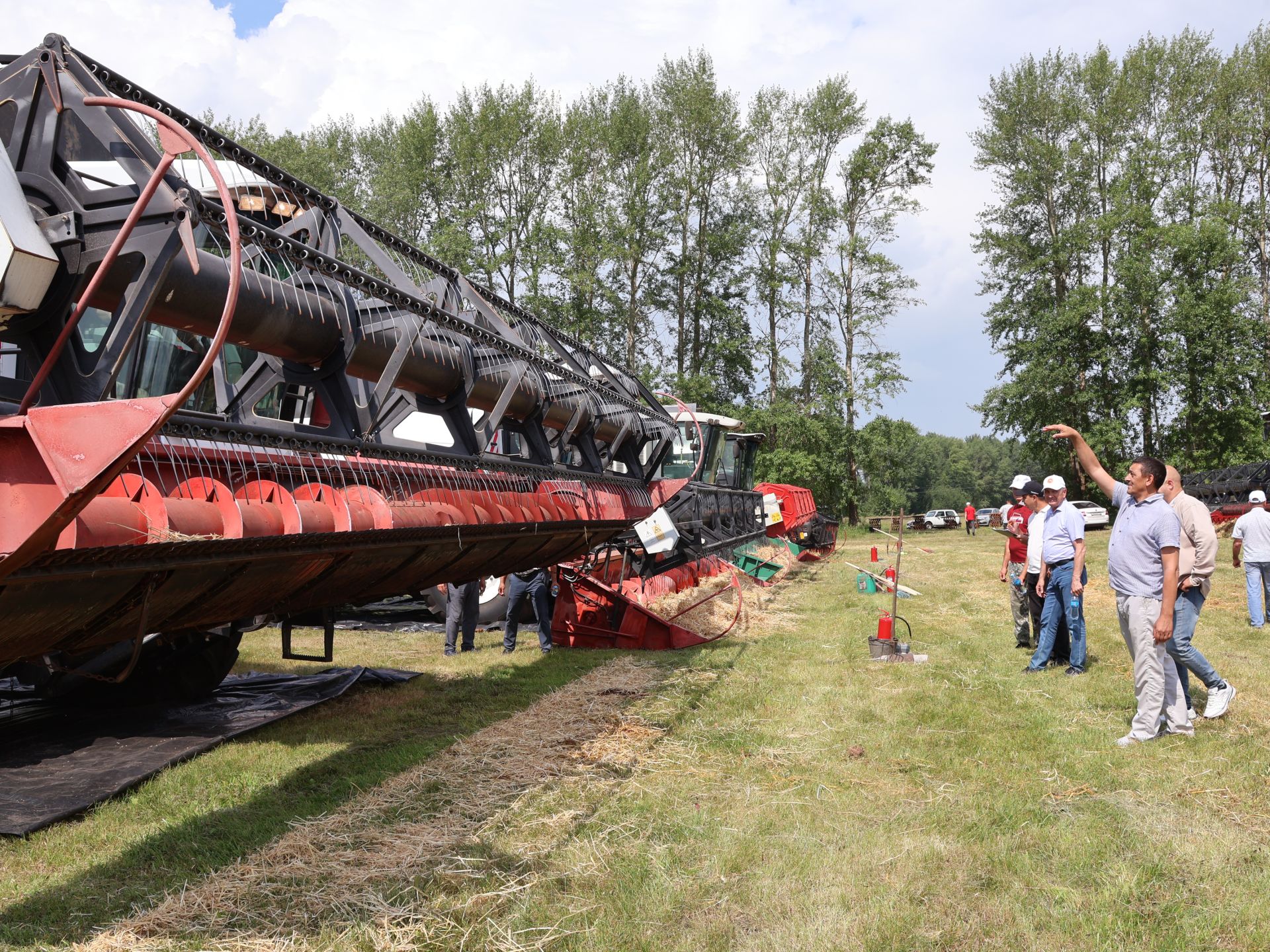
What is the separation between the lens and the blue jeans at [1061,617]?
7887 millimetres

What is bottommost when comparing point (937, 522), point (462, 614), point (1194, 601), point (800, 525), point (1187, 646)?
point (462, 614)

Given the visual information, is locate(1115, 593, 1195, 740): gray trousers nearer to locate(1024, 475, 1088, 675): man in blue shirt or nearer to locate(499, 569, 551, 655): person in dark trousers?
locate(1024, 475, 1088, 675): man in blue shirt

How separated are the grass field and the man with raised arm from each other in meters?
0.24

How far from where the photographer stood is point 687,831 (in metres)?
4.21

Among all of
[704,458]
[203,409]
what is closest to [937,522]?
[704,458]

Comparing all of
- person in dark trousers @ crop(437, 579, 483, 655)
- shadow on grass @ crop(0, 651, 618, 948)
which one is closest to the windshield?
person in dark trousers @ crop(437, 579, 483, 655)

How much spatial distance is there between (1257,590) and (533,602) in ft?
25.6

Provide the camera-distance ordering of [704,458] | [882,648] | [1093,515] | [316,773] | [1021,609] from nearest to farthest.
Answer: [316,773] → [882,648] → [1021,609] → [704,458] → [1093,515]

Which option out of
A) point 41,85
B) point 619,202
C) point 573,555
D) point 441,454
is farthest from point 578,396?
point 619,202

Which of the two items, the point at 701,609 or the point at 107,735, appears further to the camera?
the point at 701,609

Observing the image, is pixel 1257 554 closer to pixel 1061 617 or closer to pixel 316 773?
pixel 1061 617

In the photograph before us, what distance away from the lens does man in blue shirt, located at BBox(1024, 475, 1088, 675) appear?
25.9 feet

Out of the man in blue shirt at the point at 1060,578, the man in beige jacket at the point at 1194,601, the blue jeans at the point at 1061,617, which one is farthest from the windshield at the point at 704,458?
the man in beige jacket at the point at 1194,601

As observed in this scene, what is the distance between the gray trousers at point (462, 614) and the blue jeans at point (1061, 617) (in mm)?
5395
